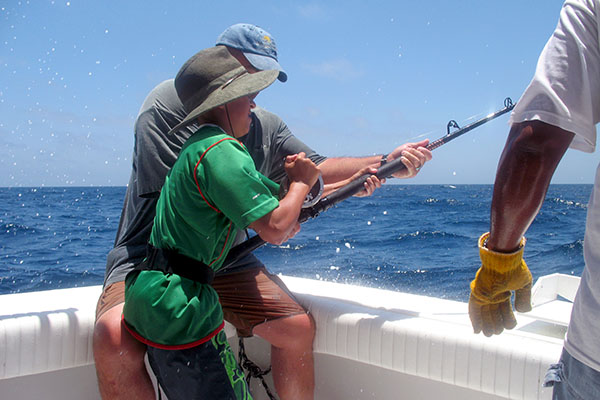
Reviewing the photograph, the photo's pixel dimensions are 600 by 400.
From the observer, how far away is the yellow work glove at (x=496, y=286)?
1.14 m

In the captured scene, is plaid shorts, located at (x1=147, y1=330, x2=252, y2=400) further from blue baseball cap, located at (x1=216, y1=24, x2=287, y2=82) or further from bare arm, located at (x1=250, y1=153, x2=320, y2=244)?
blue baseball cap, located at (x1=216, y1=24, x2=287, y2=82)

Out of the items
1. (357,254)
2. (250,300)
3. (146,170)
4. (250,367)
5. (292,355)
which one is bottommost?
(357,254)

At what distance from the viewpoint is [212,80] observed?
164cm

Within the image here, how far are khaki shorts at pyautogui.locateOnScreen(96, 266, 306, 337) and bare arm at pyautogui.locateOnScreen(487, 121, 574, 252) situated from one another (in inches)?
48.3

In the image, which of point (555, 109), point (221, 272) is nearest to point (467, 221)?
point (221, 272)

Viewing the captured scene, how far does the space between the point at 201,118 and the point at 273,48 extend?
0.82 meters

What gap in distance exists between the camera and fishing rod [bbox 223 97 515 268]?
2061 millimetres

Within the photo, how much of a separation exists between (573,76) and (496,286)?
0.47 m

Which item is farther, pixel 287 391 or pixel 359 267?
pixel 359 267

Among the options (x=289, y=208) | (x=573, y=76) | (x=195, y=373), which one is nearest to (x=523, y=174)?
(x=573, y=76)

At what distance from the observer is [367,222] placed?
1449 cm

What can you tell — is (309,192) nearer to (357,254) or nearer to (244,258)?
(244,258)

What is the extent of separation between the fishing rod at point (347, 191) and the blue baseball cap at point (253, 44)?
Answer: 624 millimetres

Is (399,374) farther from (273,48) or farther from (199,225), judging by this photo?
(273,48)
